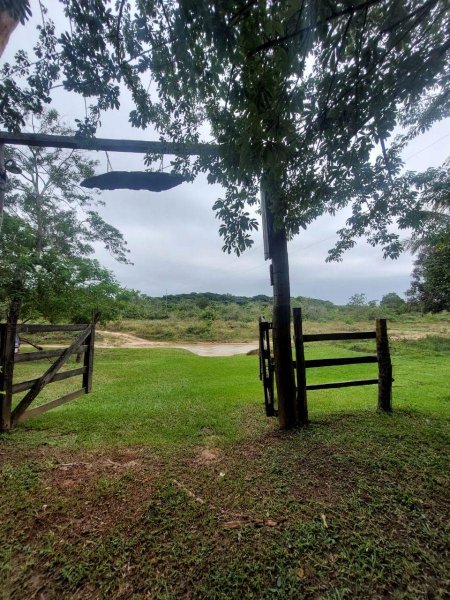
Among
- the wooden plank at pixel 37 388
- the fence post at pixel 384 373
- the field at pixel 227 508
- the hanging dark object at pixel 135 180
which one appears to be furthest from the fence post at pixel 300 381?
the wooden plank at pixel 37 388

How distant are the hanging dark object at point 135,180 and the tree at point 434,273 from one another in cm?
464

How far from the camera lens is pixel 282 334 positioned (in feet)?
12.0

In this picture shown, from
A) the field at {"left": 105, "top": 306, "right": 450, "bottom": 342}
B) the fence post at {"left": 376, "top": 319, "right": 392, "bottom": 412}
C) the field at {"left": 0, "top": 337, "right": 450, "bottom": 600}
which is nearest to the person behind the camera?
the field at {"left": 0, "top": 337, "right": 450, "bottom": 600}

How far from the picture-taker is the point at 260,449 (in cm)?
309

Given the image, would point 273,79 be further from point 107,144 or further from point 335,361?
point 335,361

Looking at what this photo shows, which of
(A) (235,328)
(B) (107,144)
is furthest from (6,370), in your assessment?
(A) (235,328)

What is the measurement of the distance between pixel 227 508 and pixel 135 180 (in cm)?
394

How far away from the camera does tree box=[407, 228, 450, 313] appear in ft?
16.4

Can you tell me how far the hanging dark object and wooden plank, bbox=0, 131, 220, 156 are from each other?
335 mm

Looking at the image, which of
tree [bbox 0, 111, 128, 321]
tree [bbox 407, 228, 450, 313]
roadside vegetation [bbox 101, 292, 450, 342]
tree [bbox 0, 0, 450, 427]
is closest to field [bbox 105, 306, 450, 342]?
roadside vegetation [bbox 101, 292, 450, 342]

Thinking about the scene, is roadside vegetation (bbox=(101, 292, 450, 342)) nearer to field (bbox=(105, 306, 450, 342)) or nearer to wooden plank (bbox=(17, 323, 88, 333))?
→ field (bbox=(105, 306, 450, 342))

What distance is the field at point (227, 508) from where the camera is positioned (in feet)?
4.82

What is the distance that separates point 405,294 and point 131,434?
2191 centimetres

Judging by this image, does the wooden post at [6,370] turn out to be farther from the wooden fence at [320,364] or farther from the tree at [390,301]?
the tree at [390,301]
